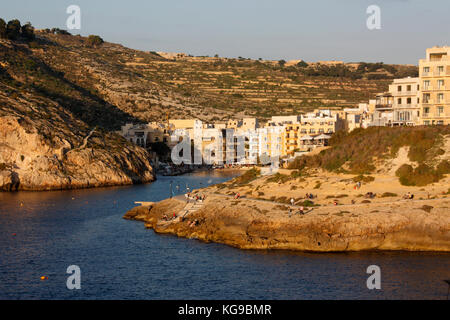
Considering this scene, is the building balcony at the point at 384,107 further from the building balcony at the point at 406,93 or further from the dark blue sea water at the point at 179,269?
the dark blue sea water at the point at 179,269

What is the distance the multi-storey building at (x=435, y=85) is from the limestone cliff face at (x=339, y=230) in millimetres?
17346

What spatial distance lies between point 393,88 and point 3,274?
45826mm

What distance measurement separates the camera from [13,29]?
17350cm

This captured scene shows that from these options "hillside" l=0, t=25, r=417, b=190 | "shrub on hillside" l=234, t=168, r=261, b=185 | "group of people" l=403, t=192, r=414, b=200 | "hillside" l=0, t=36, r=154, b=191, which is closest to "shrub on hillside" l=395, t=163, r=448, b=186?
"group of people" l=403, t=192, r=414, b=200

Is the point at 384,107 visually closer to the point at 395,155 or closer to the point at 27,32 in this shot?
the point at 395,155

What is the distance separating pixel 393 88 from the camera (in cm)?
7456

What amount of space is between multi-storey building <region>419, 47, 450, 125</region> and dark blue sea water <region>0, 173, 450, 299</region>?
79.8 ft

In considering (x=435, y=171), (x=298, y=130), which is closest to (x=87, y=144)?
(x=298, y=130)

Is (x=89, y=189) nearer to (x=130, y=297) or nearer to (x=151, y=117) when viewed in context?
(x=130, y=297)

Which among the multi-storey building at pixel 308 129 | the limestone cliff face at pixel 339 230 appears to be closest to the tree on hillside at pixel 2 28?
the multi-storey building at pixel 308 129

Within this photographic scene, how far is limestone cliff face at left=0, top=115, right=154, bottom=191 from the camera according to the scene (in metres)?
98.7

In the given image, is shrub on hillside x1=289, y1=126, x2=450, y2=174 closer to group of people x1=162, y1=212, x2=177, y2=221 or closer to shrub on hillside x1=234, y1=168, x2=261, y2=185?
shrub on hillside x1=234, y1=168, x2=261, y2=185
